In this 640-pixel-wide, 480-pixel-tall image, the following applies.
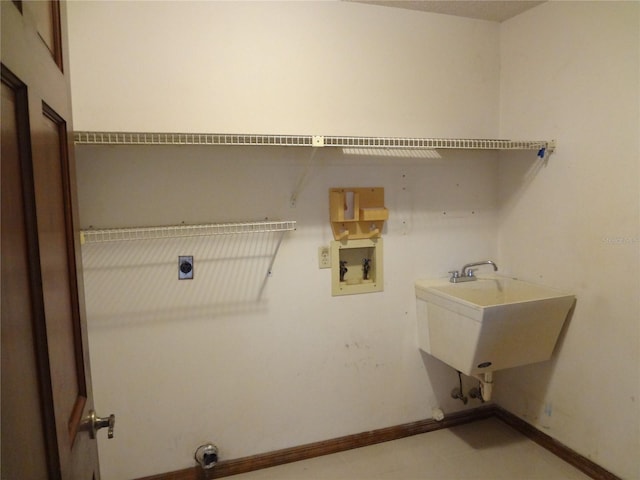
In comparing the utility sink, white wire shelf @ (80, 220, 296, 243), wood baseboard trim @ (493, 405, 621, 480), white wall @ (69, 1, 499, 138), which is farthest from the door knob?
wood baseboard trim @ (493, 405, 621, 480)

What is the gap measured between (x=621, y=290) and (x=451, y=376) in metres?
1.05

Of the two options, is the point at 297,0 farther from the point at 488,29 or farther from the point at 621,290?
the point at 621,290

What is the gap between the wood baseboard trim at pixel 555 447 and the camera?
1.99 metres

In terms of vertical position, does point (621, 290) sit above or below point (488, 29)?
below

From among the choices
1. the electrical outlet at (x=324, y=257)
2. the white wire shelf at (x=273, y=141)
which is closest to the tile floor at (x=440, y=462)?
the electrical outlet at (x=324, y=257)

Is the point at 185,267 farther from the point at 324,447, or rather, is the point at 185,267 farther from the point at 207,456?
the point at 324,447

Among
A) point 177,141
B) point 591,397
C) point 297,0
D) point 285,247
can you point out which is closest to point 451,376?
point 591,397

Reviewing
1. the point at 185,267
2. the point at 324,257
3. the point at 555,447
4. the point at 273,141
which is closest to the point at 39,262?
the point at 273,141

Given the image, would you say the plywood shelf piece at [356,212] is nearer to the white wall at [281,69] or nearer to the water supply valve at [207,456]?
the white wall at [281,69]

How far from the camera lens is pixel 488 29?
7.80ft

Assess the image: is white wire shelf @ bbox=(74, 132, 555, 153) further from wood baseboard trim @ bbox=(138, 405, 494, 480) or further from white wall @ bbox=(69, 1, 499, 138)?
wood baseboard trim @ bbox=(138, 405, 494, 480)

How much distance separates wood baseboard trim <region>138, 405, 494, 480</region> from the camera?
2045 mm

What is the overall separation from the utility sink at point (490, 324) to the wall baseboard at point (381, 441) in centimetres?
50

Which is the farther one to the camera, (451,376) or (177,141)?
(451,376)
